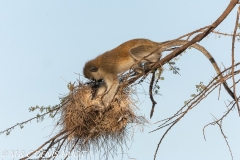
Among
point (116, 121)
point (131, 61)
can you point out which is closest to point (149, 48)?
point (131, 61)

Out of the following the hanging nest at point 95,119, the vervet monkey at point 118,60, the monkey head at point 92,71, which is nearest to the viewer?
the hanging nest at point 95,119

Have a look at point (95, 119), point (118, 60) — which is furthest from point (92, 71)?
point (95, 119)

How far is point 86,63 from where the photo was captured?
6.72 metres

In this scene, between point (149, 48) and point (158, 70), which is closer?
point (158, 70)

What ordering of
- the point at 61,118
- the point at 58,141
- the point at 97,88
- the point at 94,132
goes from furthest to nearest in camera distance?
the point at 97,88 < the point at 61,118 < the point at 94,132 < the point at 58,141

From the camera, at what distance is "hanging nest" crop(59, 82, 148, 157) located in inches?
189

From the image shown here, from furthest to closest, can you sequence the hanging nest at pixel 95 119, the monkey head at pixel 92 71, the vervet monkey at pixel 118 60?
the monkey head at pixel 92 71 < the vervet monkey at pixel 118 60 < the hanging nest at pixel 95 119

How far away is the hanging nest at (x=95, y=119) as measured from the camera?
480cm

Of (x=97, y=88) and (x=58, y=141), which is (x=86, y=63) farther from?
(x=58, y=141)

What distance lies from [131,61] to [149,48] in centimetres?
34

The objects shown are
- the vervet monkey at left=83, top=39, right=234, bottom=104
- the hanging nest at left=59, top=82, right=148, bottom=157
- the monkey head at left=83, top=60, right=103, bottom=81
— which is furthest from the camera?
the monkey head at left=83, top=60, right=103, bottom=81

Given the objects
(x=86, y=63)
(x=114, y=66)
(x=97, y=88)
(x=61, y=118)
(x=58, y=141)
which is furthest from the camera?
(x=86, y=63)

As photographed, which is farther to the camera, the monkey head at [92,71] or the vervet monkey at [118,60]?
the monkey head at [92,71]

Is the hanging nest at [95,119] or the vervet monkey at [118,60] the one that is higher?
the vervet monkey at [118,60]
